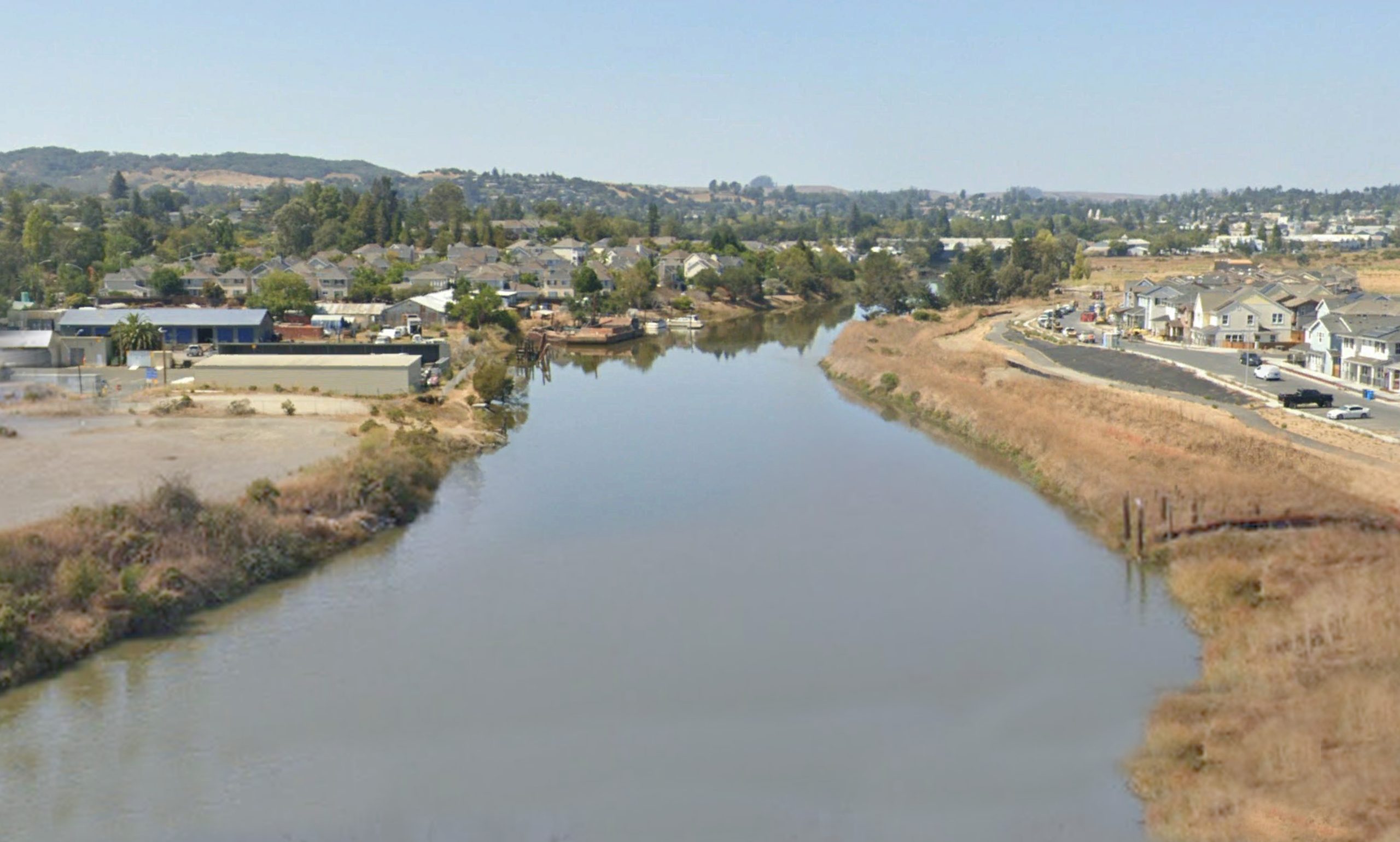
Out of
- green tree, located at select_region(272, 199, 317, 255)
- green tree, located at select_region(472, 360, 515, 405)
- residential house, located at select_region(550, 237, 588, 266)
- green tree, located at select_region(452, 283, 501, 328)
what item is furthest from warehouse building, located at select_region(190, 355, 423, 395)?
green tree, located at select_region(272, 199, 317, 255)

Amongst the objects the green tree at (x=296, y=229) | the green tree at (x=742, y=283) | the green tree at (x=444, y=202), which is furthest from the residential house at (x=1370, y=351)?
the green tree at (x=444, y=202)

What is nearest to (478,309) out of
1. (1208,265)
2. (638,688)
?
(638,688)

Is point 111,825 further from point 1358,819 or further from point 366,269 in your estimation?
point 366,269

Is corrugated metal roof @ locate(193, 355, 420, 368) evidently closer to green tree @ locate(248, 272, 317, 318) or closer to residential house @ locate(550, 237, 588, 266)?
green tree @ locate(248, 272, 317, 318)

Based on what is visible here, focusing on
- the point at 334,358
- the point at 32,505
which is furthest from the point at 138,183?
the point at 32,505

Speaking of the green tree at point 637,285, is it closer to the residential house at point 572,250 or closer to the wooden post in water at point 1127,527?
the residential house at point 572,250

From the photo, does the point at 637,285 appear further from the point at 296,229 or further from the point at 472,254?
the point at 296,229
